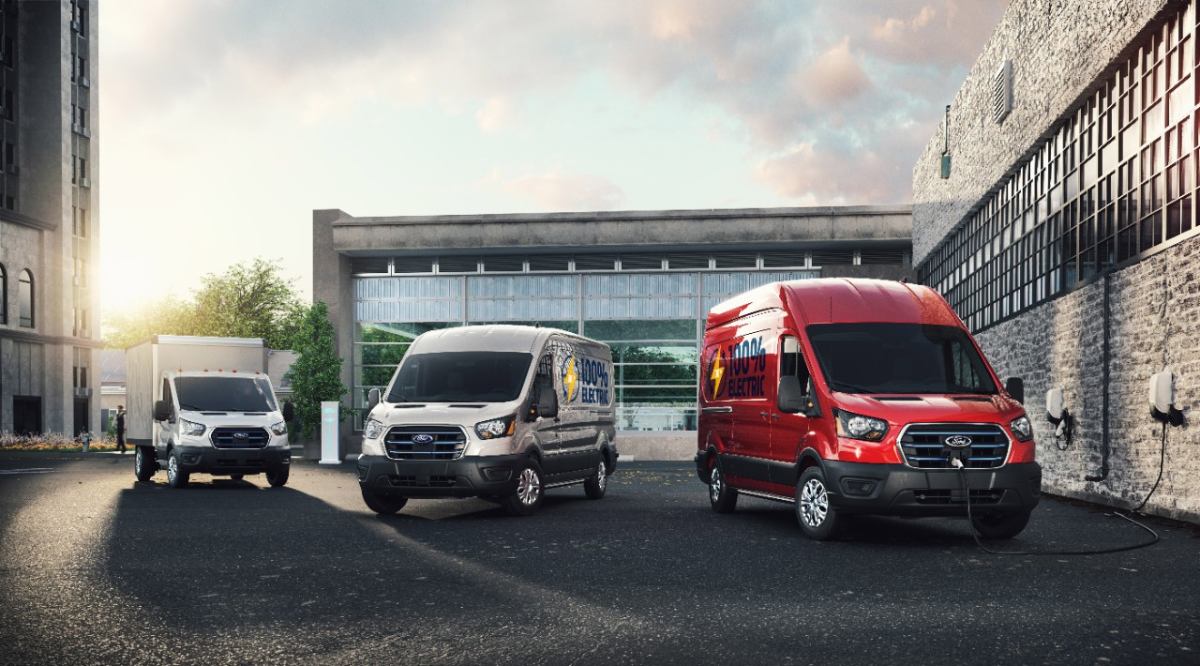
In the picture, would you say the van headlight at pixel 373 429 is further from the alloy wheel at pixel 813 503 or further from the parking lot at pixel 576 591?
the alloy wheel at pixel 813 503

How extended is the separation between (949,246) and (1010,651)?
24.0m

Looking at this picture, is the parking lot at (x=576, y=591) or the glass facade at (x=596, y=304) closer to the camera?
the parking lot at (x=576, y=591)

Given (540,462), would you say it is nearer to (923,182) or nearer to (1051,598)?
(1051,598)

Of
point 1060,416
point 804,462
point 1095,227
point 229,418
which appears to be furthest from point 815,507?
point 229,418

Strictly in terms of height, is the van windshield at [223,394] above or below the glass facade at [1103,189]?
below

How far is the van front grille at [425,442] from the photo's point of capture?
44.6ft

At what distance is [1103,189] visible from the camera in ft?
56.2

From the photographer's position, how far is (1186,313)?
1335 cm

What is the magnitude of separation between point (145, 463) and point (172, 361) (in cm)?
223

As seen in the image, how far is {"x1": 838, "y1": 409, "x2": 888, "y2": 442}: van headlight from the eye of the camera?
35.7ft

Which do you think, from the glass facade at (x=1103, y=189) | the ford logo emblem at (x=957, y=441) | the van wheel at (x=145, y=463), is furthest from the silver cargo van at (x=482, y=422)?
the van wheel at (x=145, y=463)

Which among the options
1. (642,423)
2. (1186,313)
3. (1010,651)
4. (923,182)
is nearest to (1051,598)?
(1010,651)

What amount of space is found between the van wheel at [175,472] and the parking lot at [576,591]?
5281 millimetres

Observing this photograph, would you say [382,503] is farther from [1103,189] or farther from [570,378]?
[1103,189]
